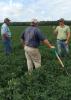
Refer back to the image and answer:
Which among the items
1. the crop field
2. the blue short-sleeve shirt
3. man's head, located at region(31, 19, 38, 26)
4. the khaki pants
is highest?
man's head, located at region(31, 19, 38, 26)

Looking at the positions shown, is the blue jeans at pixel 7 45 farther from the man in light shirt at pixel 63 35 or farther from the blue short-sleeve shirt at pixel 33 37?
the blue short-sleeve shirt at pixel 33 37

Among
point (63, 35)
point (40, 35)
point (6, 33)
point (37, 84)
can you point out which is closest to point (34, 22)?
point (40, 35)

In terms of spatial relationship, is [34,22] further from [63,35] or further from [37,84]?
[63,35]

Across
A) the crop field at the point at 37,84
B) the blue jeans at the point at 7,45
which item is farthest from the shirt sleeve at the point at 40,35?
the blue jeans at the point at 7,45

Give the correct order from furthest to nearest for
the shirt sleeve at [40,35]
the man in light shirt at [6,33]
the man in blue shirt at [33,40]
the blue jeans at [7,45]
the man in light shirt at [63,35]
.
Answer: the blue jeans at [7,45] < the man in light shirt at [6,33] < the man in light shirt at [63,35] < the man in blue shirt at [33,40] < the shirt sleeve at [40,35]

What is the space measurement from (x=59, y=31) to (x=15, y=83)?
6.25 metres

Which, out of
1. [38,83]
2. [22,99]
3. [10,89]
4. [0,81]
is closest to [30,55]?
[0,81]

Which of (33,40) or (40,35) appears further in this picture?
(33,40)

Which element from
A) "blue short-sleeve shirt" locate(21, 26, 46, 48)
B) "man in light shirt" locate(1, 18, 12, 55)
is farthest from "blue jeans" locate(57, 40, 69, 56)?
"blue short-sleeve shirt" locate(21, 26, 46, 48)

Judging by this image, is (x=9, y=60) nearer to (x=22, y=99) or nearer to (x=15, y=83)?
(x=15, y=83)


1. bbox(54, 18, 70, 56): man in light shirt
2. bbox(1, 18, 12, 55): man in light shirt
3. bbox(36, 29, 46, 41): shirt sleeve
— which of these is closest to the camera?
bbox(36, 29, 46, 41): shirt sleeve

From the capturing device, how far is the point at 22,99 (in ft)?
29.4

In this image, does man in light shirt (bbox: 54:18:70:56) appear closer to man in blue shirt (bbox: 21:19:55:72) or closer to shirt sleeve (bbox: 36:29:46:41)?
man in blue shirt (bbox: 21:19:55:72)

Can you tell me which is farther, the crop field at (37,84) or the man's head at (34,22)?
the man's head at (34,22)
